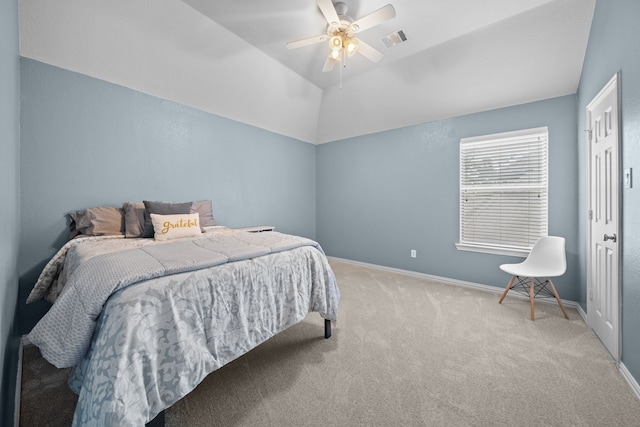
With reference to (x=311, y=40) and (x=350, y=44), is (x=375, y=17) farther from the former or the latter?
(x=311, y=40)

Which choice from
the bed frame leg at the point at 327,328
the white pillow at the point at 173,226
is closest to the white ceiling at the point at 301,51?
the white pillow at the point at 173,226

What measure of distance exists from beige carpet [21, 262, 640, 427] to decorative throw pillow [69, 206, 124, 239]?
1046 millimetres

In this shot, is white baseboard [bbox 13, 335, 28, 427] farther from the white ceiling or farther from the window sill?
the window sill

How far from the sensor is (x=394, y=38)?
2.72 meters

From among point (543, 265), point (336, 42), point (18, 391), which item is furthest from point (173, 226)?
point (543, 265)

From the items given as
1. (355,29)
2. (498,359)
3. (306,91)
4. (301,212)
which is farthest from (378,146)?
(498,359)

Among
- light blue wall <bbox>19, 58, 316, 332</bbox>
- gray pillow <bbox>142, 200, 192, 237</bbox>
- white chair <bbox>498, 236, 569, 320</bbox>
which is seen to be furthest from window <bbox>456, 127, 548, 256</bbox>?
gray pillow <bbox>142, 200, 192, 237</bbox>

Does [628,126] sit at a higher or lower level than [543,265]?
higher

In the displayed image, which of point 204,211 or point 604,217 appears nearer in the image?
point 604,217

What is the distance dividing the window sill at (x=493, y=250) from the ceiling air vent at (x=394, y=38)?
8.54 ft

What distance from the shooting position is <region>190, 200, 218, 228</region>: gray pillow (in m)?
3.09

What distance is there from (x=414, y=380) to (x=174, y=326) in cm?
144

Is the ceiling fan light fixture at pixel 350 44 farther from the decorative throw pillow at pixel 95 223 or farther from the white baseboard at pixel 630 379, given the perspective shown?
the white baseboard at pixel 630 379

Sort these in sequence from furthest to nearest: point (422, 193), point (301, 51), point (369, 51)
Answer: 1. point (422, 193)
2. point (301, 51)
3. point (369, 51)
